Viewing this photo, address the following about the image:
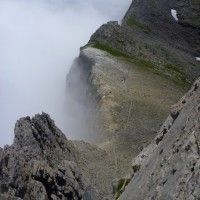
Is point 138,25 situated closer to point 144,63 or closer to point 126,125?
point 144,63

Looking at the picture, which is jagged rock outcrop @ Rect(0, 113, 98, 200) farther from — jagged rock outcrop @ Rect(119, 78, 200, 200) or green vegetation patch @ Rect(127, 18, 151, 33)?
green vegetation patch @ Rect(127, 18, 151, 33)

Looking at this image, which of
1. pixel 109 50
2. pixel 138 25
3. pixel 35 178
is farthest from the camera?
pixel 138 25

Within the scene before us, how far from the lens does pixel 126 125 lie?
6156 centimetres

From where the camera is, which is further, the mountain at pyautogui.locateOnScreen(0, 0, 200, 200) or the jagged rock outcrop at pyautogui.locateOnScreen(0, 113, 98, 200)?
the jagged rock outcrop at pyautogui.locateOnScreen(0, 113, 98, 200)

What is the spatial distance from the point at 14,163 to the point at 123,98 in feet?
107

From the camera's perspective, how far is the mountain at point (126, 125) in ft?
71.7

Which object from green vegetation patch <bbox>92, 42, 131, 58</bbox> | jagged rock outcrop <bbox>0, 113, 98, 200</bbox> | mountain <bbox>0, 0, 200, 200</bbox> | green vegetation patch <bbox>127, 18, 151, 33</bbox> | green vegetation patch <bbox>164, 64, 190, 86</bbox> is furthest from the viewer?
green vegetation patch <bbox>127, 18, 151, 33</bbox>

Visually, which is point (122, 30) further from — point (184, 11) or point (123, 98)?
point (123, 98)

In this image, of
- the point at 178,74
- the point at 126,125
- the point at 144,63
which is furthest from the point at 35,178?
the point at 178,74

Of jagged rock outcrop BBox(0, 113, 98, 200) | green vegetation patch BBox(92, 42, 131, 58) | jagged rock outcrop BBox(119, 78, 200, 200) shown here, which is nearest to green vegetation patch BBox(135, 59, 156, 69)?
green vegetation patch BBox(92, 42, 131, 58)

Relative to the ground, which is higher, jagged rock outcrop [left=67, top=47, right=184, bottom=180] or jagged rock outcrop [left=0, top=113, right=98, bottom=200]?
jagged rock outcrop [left=67, top=47, right=184, bottom=180]

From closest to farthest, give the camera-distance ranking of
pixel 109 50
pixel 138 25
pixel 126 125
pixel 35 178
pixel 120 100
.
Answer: pixel 35 178, pixel 126 125, pixel 120 100, pixel 109 50, pixel 138 25

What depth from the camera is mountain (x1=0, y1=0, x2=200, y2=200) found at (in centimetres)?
2186

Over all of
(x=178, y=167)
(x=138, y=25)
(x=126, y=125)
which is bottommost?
(x=178, y=167)
